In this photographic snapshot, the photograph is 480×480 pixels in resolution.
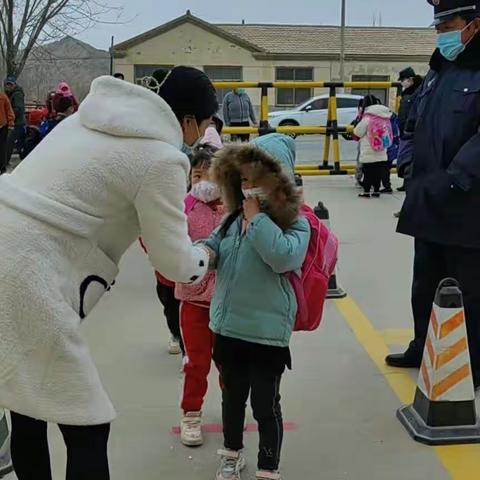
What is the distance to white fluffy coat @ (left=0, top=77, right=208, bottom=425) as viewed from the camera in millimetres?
2123

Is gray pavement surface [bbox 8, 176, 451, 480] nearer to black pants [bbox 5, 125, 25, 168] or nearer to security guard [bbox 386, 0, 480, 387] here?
security guard [bbox 386, 0, 480, 387]

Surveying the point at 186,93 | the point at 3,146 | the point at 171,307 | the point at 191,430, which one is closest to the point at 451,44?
the point at 186,93

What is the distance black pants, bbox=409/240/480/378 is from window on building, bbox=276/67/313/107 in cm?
3693

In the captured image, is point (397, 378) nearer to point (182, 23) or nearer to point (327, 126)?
point (327, 126)

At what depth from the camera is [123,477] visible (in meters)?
3.24

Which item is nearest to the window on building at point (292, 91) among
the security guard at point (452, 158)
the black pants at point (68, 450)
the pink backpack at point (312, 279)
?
the security guard at point (452, 158)

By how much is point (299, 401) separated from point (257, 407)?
1074 millimetres

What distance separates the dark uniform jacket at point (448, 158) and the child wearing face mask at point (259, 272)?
109cm

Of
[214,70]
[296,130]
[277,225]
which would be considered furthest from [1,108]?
[214,70]

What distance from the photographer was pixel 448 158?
3846 millimetres

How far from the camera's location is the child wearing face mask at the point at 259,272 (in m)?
2.85

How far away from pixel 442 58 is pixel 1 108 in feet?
34.2

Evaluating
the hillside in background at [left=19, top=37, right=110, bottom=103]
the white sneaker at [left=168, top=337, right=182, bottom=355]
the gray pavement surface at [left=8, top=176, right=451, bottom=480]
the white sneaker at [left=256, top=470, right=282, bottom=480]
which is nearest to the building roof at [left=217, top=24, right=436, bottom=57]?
the hillside in background at [left=19, top=37, right=110, bottom=103]

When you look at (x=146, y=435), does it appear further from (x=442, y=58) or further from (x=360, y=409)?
(x=442, y=58)
